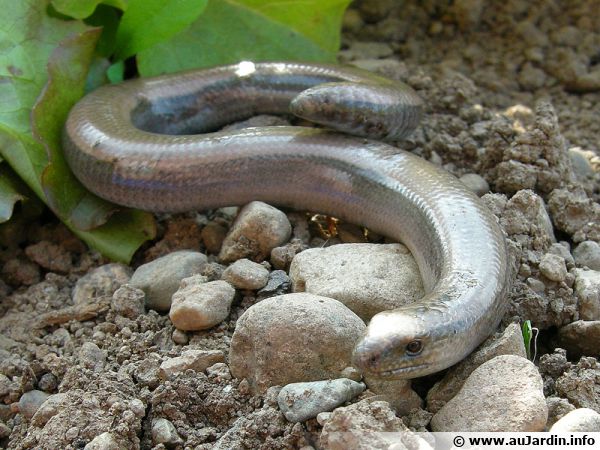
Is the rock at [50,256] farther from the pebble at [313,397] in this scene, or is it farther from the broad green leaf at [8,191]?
the pebble at [313,397]

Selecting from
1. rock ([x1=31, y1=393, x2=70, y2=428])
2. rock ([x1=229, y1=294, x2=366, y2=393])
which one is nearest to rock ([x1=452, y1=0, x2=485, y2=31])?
rock ([x1=229, y1=294, x2=366, y2=393])

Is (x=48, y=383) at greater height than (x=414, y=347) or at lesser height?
lesser

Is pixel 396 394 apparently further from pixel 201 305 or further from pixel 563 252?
pixel 563 252

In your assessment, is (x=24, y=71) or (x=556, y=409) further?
(x=24, y=71)

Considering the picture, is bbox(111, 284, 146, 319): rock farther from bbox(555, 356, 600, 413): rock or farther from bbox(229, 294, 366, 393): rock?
bbox(555, 356, 600, 413): rock

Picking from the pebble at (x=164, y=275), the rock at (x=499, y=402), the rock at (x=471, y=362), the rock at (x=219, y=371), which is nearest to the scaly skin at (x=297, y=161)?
the rock at (x=471, y=362)

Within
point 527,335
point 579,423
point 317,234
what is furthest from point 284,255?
point 579,423

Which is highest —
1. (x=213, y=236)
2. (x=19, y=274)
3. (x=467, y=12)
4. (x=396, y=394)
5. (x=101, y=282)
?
(x=467, y=12)
